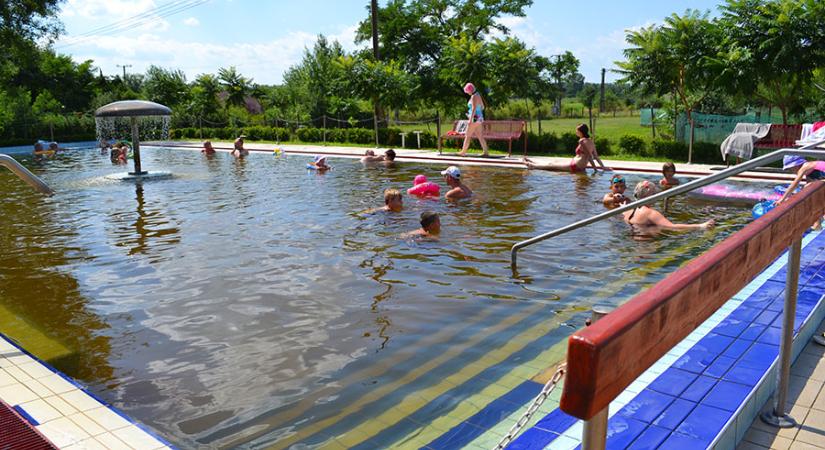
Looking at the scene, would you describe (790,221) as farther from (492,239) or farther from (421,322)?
(492,239)

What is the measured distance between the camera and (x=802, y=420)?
314cm

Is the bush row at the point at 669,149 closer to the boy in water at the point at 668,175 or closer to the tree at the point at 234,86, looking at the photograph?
the boy in water at the point at 668,175

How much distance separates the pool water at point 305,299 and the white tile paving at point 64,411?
1.07 feet

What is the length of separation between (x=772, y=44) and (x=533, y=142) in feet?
27.0

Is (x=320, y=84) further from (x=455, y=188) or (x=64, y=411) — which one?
(x=64, y=411)

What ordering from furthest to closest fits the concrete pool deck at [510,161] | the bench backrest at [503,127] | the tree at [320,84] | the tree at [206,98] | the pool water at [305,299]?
the tree at [206,98], the tree at [320,84], the bench backrest at [503,127], the concrete pool deck at [510,161], the pool water at [305,299]

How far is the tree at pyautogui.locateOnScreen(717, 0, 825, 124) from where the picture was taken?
51.1ft

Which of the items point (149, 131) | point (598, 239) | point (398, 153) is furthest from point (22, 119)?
point (598, 239)

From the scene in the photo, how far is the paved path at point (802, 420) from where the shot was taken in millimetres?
2947

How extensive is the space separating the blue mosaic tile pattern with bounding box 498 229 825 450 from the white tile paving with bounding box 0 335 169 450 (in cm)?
216

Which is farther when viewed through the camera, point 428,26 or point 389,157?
point 428,26

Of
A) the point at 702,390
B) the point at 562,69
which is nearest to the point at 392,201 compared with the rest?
the point at 702,390

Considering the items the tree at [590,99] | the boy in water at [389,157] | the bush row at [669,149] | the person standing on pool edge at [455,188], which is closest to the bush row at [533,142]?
the bush row at [669,149]

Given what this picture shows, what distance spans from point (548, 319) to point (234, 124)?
1360 inches
